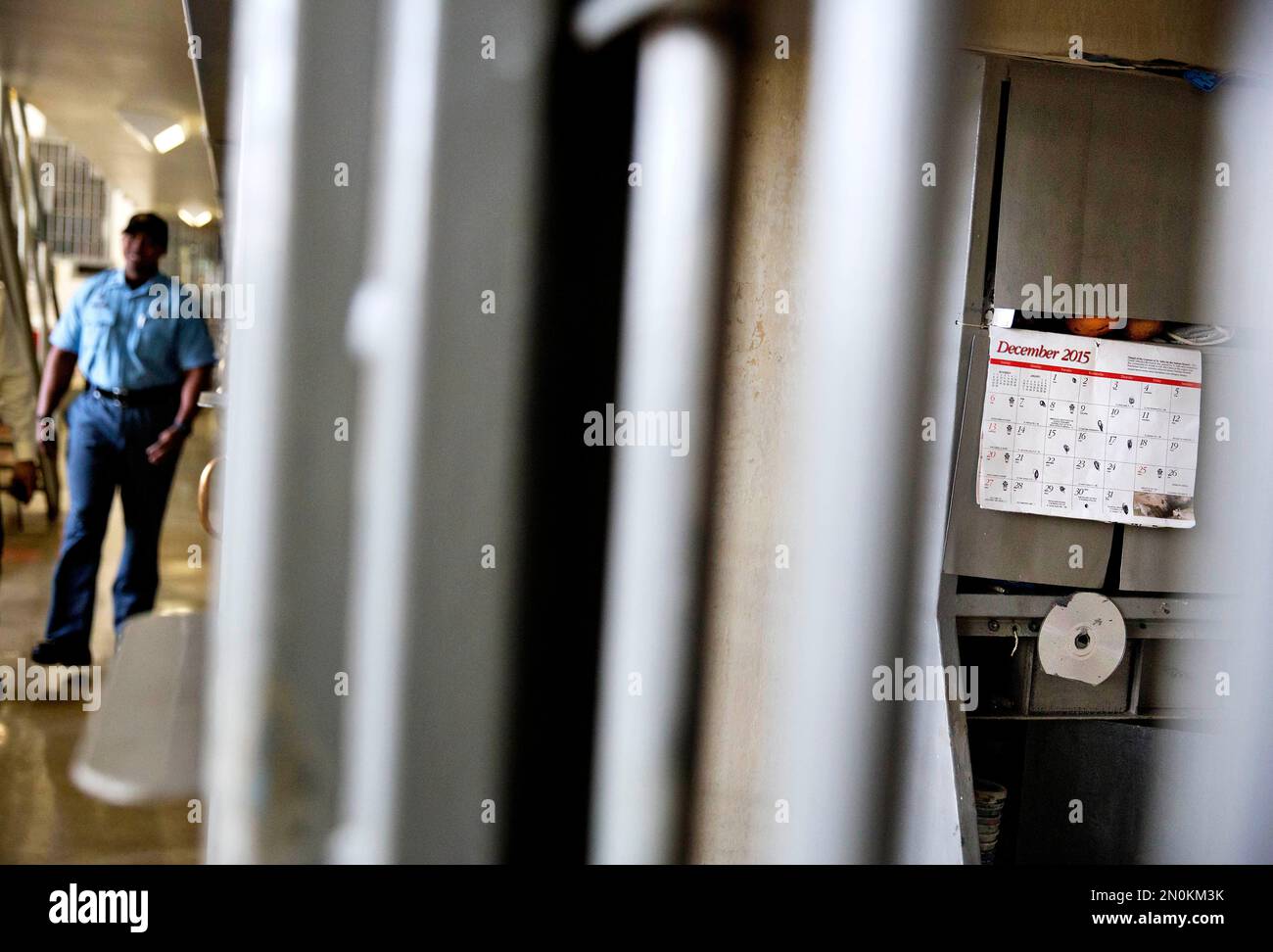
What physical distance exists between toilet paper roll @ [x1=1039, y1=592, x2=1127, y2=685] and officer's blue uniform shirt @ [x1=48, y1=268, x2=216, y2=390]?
8.82 ft

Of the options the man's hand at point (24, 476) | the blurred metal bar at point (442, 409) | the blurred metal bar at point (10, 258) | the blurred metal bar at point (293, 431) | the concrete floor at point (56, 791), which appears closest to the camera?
the blurred metal bar at point (442, 409)

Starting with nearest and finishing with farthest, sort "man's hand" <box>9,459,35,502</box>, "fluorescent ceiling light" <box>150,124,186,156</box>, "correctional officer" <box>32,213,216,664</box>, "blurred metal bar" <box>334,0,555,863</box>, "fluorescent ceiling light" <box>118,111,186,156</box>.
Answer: "blurred metal bar" <box>334,0,555,863</box>, "correctional officer" <box>32,213,216,664</box>, "man's hand" <box>9,459,35,502</box>, "fluorescent ceiling light" <box>118,111,186,156</box>, "fluorescent ceiling light" <box>150,124,186,156</box>

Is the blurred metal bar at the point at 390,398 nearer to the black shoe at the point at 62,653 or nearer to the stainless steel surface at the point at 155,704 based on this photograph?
the stainless steel surface at the point at 155,704

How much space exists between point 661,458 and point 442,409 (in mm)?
816

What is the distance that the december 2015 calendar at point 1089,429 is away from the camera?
2.19 meters

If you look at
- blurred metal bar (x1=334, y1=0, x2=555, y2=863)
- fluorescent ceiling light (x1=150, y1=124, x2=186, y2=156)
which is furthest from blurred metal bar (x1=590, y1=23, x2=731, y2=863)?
fluorescent ceiling light (x1=150, y1=124, x2=186, y2=156)

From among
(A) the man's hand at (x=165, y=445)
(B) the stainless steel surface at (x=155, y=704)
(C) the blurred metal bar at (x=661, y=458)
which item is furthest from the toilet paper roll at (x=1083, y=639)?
(A) the man's hand at (x=165, y=445)

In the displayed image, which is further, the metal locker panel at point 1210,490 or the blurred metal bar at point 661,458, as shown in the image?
the metal locker panel at point 1210,490

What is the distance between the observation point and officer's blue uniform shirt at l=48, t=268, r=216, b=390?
11.1 ft

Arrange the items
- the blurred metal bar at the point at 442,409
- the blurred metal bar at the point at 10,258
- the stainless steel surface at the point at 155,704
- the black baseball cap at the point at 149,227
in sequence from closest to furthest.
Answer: the blurred metal bar at the point at 442,409
the stainless steel surface at the point at 155,704
the black baseball cap at the point at 149,227
the blurred metal bar at the point at 10,258

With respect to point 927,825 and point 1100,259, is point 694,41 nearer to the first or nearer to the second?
point 1100,259

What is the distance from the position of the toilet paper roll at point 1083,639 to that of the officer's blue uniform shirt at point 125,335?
106 inches

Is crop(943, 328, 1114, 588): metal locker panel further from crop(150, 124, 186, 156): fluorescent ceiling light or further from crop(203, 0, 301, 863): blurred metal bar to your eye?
crop(150, 124, 186, 156): fluorescent ceiling light

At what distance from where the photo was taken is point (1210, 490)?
2320mm
